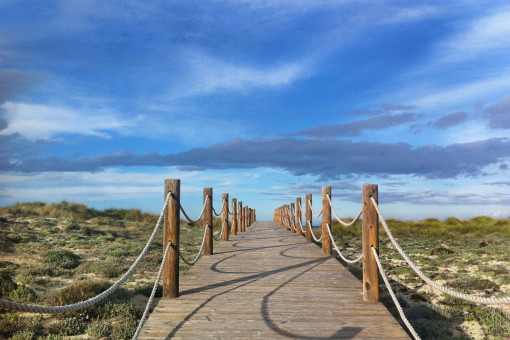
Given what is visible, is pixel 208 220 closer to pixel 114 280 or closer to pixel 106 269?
pixel 114 280

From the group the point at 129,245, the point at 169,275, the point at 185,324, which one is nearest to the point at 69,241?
the point at 129,245

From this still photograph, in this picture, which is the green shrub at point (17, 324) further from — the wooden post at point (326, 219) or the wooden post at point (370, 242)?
the wooden post at point (326, 219)

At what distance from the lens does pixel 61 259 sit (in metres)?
10.5

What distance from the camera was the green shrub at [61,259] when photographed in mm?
9953

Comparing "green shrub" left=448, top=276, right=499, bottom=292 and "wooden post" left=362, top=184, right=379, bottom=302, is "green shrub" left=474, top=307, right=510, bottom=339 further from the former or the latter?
Result: "wooden post" left=362, top=184, right=379, bottom=302

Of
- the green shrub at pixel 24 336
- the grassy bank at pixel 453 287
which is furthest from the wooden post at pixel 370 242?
the green shrub at pixel 24 336

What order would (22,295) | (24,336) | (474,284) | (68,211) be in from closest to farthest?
(24,336) < (22,295) < (474,284) < (68,211)

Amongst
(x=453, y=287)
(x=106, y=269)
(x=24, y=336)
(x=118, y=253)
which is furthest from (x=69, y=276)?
(x=453, y=287)

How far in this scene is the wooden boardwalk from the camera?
399 centimetres

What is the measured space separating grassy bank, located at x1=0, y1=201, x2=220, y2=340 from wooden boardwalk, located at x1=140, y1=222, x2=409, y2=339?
4.44 feet

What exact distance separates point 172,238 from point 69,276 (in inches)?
208

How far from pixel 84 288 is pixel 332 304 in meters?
4.92

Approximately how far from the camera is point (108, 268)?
959 cm

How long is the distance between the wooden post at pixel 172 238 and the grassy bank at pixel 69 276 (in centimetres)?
101
